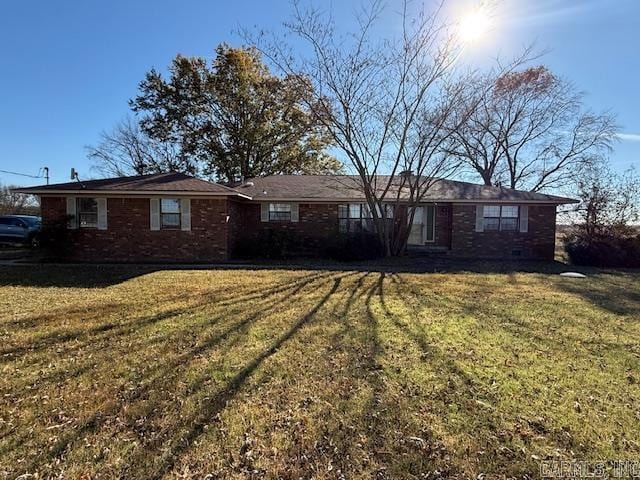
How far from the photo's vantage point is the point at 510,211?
15375 mm

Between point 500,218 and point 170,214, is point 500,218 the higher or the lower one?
the higher one

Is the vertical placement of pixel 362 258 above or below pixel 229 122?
below

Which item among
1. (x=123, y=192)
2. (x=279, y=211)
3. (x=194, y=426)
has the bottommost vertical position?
(x=194, y=426)

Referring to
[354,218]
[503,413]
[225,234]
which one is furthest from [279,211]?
[503,413]

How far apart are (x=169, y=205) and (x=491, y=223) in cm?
1214

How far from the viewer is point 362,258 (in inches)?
543

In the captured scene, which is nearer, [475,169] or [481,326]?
[481,326]

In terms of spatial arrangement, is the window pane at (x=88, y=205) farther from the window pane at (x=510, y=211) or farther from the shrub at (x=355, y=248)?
the window pane at (x=510, y=211)

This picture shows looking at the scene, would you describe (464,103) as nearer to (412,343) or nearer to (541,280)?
(541,280)

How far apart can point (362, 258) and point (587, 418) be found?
10.8 m

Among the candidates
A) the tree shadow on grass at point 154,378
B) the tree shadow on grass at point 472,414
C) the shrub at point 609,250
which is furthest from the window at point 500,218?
the tree shadow on grass at point 472,414

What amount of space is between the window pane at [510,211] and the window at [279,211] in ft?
27.9

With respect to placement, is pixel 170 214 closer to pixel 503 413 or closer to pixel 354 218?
pixel 354 218

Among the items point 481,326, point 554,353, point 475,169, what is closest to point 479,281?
point 481,326
